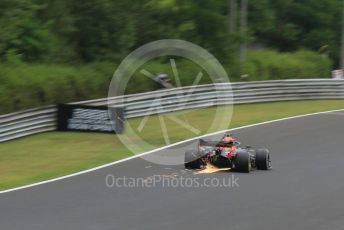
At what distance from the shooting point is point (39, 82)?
22.0 metres

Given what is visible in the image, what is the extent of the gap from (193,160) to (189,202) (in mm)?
→ 2859

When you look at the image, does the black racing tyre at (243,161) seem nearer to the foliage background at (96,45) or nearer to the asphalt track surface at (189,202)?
the asphalt track surface at (189,202)

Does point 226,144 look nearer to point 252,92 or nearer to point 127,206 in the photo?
point 127,206

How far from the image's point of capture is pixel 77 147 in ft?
59.6

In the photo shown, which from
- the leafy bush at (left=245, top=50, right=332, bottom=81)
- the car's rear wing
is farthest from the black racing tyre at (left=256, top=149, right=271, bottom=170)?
the leafy bush at (left=245, top=50, right=332, bottom=81)

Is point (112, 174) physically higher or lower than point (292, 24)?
lower

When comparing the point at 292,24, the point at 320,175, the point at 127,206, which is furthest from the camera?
the point at 292,24

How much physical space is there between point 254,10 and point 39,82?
985 inches

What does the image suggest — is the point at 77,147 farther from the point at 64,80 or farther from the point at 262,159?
the point at 262,159

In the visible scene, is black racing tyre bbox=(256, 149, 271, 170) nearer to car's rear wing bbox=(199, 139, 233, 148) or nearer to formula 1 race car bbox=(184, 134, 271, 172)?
formula 1 race car bbox=(184, 134, 271, 172)

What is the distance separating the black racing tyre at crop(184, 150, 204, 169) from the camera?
1355cm

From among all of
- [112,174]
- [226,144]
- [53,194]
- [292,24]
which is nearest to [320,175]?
A: [226,144]

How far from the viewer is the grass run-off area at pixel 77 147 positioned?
14703mm

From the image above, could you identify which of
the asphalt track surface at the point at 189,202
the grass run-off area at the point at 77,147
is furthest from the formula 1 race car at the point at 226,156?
the grass run-off area at the point at 77,147
